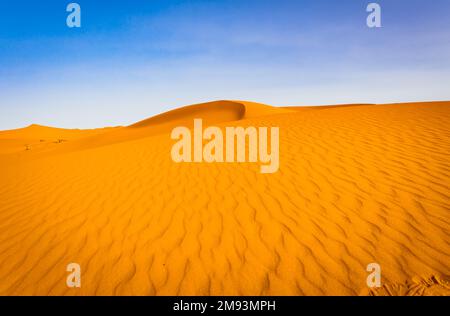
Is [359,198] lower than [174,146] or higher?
lower

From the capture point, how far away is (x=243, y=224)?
13.3 ft

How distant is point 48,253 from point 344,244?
3949mm

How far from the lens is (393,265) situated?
3086 millimetres

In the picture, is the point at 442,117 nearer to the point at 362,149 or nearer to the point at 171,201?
the point at 362,149

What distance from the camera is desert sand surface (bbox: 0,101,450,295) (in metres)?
3.07

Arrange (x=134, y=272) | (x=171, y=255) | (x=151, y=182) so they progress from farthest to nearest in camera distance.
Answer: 1. (x=151, y=182)
2. (x=171, y=255)
3. (x=134, y=272)

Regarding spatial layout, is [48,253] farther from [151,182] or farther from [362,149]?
[362,149]

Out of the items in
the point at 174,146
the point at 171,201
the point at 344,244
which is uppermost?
the point at 174,146

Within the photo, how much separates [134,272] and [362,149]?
569 centimetres

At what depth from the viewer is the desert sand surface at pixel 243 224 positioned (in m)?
3.07
